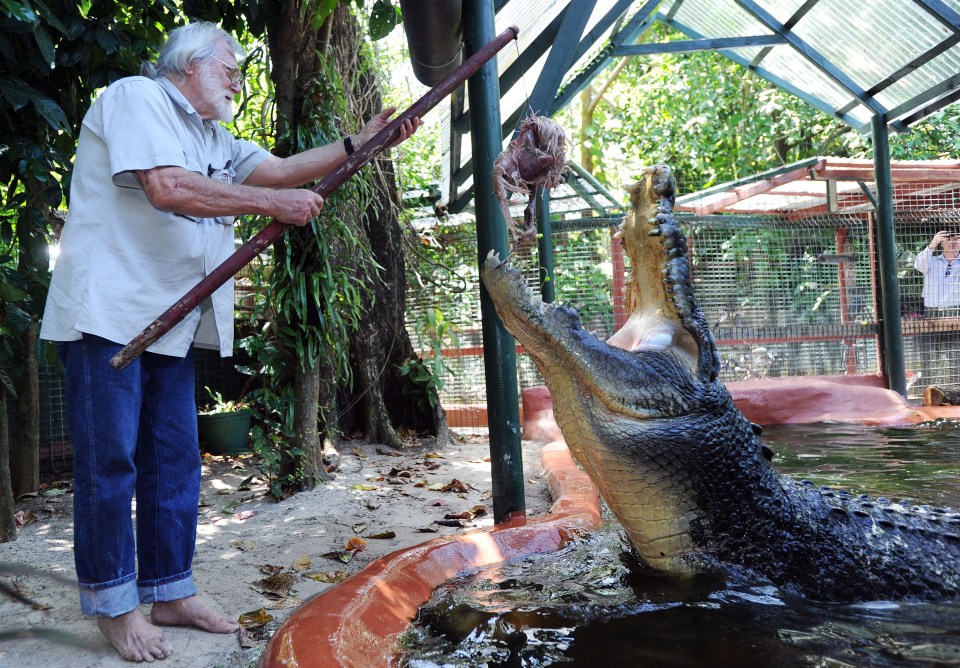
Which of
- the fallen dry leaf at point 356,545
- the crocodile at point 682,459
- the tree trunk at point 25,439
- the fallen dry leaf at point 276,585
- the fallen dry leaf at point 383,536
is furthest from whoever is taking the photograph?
the tree trunk at point 25,439

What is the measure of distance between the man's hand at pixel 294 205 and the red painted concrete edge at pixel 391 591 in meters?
0.98

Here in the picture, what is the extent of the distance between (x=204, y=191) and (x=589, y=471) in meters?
1.31

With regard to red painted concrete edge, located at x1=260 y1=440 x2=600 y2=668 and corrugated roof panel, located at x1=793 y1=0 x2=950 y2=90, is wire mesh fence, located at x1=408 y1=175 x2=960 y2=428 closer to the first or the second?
corrugated roof panel, located at x1=793 y1=0 x2=950 y2=90

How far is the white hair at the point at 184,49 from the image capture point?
2170mm

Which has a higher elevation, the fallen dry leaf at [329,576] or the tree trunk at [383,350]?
the tree trunk at [383,350]

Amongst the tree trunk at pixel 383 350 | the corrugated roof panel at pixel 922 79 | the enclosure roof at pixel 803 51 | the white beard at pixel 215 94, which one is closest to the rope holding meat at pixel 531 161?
the white beard at pixel 215 94

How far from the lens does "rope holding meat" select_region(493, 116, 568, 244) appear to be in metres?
2.34

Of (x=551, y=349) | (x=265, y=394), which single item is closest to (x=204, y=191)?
(x=551, y=349)

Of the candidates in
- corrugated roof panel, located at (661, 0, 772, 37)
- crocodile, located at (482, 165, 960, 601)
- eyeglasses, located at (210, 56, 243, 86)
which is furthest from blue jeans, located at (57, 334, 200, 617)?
corrugated roof panel, located at (661, 0, 772, 37)

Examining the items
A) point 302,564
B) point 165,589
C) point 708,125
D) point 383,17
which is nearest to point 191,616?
point 165,589

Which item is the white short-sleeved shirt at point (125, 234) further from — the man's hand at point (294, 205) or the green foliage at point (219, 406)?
the green foliage at point (219, 406)

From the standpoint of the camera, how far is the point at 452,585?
6.76 ft

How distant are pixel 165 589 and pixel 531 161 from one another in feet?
5.46

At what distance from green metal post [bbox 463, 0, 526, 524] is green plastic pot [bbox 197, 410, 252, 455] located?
3.20 m
